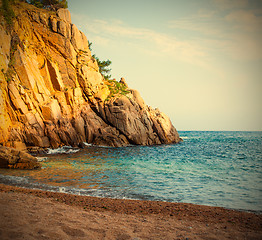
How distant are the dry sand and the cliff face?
19.6 m

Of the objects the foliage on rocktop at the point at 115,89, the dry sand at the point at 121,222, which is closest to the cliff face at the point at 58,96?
the foliage on rocktop at the point at 115,89

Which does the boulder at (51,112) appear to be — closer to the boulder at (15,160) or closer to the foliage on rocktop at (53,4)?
the boulder at (15,160)

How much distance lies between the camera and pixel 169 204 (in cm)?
862

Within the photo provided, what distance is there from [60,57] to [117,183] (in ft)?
97.8

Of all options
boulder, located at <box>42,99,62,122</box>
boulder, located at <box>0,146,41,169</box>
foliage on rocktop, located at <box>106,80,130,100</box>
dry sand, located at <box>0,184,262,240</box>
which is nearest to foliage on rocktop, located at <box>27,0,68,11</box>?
foliage on rocktop, located at <box>106,80,130,100</box>

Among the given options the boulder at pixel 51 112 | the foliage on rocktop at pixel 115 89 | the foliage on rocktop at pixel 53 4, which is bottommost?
the boulder at pixel 51 112

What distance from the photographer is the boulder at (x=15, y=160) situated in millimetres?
14758

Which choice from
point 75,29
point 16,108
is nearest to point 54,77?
point 16,108

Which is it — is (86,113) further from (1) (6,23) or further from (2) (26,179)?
(2) (26,179)

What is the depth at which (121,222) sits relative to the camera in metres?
5.98

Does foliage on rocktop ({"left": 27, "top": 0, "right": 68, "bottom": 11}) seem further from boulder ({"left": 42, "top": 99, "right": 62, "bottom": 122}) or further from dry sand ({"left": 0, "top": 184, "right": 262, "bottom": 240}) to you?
dry sand ({"left": 0, "top": 184, "right": 262, "bottom": 240})

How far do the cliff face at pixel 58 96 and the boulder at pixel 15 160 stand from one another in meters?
7.99

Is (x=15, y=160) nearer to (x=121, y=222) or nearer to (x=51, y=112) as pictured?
(x=121, y=222)

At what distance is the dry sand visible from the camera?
4.59m
